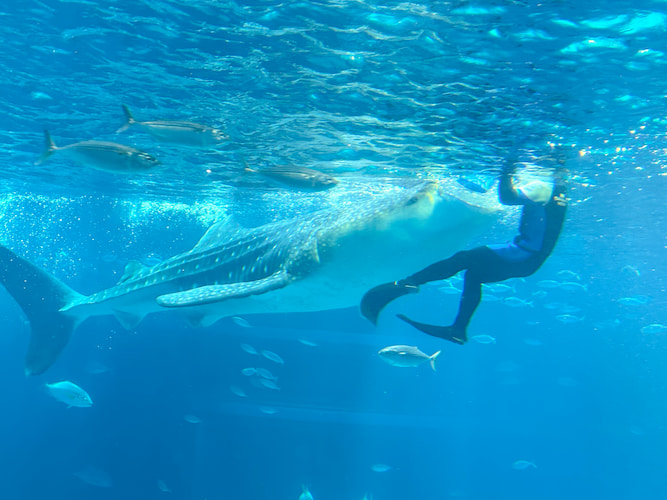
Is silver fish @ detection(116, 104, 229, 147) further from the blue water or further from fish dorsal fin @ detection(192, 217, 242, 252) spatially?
fish dorsal fin @ detection(192, 217, 242, 252)

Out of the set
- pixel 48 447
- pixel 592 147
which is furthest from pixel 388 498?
pixel 592 147

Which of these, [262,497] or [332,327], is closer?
[262,497]

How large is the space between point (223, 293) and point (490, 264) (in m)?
3.33

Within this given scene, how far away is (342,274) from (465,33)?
4.12 m

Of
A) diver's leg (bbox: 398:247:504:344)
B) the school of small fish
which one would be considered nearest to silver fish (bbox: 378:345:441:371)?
diver's leg (bbox: 398:247:504:344)

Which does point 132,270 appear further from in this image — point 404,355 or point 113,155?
point 404,355

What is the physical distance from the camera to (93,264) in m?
48.2

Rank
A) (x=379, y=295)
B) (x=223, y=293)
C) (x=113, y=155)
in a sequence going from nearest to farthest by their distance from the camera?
(x=113, y=155), (x=379, y=295), (x=223, y=293)

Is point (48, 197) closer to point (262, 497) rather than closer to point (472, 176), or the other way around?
point (262, 497)

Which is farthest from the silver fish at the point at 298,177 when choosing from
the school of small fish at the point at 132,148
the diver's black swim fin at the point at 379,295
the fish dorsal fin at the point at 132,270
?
the fish dorsal fin at the point at 132,270

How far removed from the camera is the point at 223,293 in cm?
550

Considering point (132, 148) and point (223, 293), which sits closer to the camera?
point (132, 148)

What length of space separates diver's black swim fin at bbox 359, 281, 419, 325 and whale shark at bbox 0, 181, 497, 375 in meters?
0.12

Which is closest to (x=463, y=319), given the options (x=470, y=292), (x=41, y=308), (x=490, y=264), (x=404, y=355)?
(x=470, y=292)
